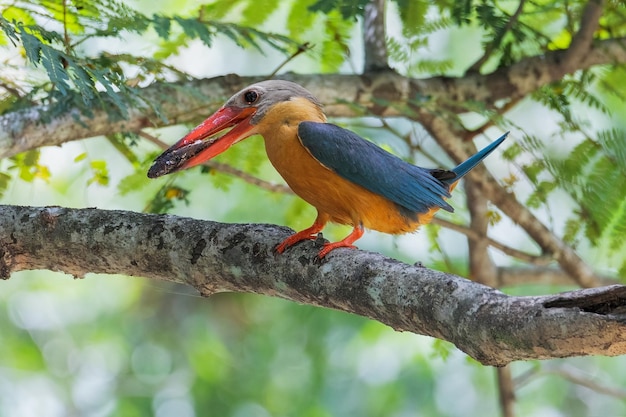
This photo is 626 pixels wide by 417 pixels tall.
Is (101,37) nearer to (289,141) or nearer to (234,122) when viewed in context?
(234,122)

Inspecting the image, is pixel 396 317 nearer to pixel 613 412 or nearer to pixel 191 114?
pixel 191 114

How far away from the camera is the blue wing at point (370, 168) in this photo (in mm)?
3424

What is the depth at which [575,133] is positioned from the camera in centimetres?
484

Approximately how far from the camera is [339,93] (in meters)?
4.84

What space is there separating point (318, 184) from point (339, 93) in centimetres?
146

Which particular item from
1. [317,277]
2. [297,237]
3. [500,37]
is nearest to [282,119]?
[297,237]

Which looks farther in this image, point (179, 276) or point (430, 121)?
point (430, 121)

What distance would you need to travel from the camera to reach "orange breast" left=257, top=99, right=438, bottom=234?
137 inches

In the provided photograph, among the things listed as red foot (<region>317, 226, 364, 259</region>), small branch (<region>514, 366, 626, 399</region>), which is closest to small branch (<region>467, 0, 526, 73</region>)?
red foot (<region>317, 226, 364, 259</region>)

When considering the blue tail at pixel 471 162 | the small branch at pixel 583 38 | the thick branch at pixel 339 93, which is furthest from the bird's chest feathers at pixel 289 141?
the small branch at pixel 583 38

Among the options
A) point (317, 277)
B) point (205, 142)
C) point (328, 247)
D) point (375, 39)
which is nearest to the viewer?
point (317, 277)

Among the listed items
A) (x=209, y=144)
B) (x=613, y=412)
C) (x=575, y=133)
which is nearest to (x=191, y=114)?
(x=209, y=144)

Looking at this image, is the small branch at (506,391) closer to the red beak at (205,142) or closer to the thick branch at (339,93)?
the thick branch at (339,93)

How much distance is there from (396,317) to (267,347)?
21.3 feet
